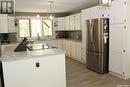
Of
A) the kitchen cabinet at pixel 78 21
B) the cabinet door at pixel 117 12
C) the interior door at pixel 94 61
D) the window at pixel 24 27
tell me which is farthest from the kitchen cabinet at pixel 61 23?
the cabinet door at pixel 117 12

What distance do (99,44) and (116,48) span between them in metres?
0.52

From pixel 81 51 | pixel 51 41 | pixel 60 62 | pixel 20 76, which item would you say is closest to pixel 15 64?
pixel 20 76

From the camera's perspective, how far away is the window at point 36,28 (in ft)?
22.8

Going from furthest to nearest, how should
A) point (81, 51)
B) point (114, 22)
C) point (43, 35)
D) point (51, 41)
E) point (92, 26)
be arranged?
point (43, 35) → point (51, 41) → point (81, 51) → point (92, 26) → point (114, 22)

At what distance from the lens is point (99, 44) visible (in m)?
4.05

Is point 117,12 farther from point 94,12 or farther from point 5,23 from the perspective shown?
point 5,23

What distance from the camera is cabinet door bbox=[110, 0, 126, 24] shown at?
356cm

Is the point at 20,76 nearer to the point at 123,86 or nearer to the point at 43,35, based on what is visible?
the point at 123,86

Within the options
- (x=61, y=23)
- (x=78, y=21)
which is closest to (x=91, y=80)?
(x=78, y=21)

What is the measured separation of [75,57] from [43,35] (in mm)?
2438

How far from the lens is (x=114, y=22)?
3.82 metres

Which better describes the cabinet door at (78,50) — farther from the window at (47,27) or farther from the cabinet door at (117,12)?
the window at (47,27)

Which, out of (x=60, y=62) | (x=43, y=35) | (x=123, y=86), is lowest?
(x=123, y=86)

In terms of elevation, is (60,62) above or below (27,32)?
below
